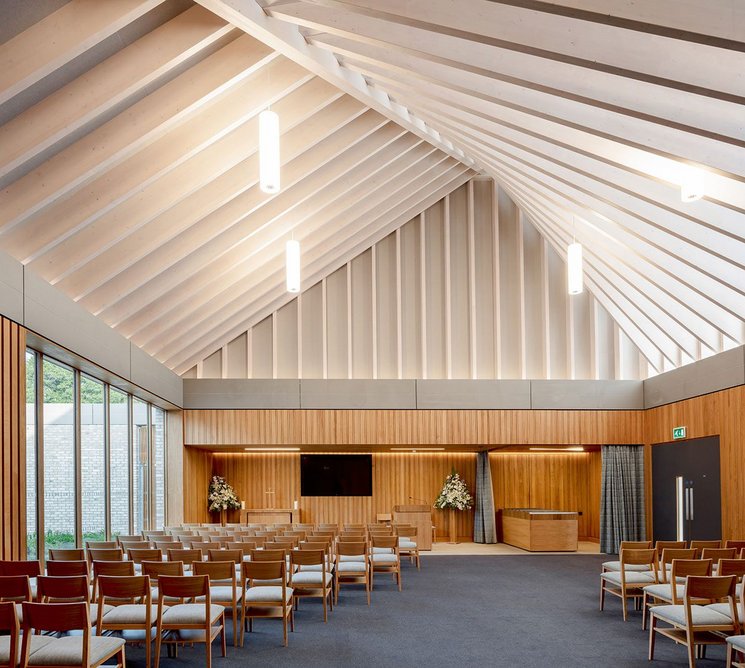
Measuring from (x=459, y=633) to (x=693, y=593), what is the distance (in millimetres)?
2669

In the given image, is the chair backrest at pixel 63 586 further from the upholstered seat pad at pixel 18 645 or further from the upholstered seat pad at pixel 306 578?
the upholstered seat pad at pixel 306 578

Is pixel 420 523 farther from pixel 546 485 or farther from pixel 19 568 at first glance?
pixel 19 568

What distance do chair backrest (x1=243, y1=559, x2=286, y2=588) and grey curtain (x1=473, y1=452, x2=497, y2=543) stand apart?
39.8 ft

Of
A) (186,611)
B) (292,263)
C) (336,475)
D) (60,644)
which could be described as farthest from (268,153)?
(336,475)

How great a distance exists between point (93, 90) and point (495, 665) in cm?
634

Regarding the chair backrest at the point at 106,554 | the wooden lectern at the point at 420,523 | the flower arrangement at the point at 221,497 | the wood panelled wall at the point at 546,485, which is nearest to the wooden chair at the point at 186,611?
the chair backrest at the point at 106,554

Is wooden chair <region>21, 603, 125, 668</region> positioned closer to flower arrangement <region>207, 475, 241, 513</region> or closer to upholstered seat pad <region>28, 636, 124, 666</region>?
upholstered seat pad <region>28, 636, 124, 666</region>

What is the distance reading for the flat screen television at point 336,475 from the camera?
20047mm

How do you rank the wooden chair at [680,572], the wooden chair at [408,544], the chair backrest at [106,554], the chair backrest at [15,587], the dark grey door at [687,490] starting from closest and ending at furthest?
the chair backrest at [15,587] → the wooden chair at [680,572] → the chair backrest at [106,554] → the wooden chair at [408,544] → the dark grey door at [687,490]

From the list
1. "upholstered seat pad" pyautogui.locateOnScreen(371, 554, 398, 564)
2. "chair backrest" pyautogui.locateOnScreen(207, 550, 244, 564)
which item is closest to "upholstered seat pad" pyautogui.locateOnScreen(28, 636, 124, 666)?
"chair backrest" pyautogui.locateOnScreen(207, 550, 244, 564)

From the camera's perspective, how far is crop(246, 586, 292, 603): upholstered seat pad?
25.9ft

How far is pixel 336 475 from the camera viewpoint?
791 inches

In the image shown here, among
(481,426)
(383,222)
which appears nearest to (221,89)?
(383,222)

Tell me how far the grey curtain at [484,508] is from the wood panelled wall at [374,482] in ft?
2.36
